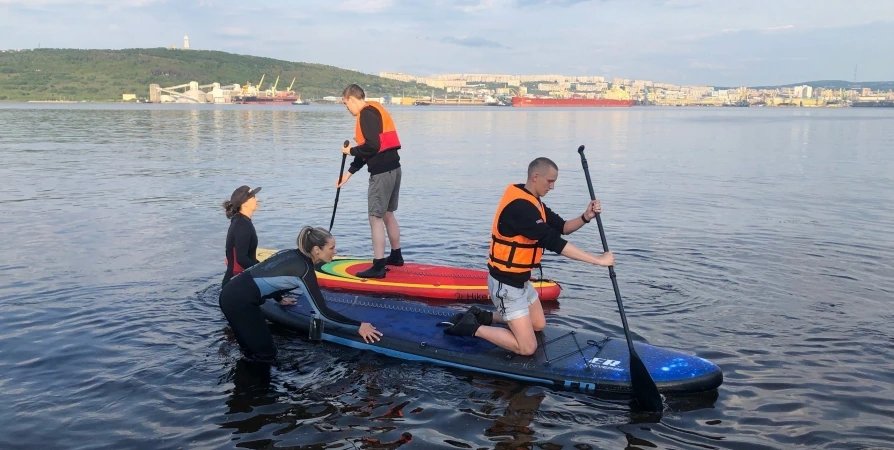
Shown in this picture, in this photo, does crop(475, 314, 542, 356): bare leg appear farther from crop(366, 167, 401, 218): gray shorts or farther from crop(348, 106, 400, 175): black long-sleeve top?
crop(348, 106, 400, 175): black long-sleeve top

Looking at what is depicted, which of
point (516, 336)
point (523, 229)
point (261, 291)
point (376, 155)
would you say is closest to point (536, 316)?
point (516, 336)

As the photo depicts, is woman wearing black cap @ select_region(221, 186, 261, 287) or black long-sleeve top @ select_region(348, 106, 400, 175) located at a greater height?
black long-sleeve top @ select_region(348, 106, 400, 175)

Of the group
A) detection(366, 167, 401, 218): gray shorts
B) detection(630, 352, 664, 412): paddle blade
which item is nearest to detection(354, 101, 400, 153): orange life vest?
detection(366, 167, 401, 218): gray shorts

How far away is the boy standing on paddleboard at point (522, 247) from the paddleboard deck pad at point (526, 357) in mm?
204

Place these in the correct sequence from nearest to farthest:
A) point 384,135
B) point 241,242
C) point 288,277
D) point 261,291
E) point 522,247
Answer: point 522,247, point 288,277, point 261,291, point 241,242, point 384,135

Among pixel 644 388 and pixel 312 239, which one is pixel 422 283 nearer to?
pixel 312 239

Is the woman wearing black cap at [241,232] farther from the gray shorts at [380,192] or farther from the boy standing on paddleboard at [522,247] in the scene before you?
the boy standing on paddleboard at [522,247]

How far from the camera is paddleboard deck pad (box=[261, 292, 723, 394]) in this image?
21.5 ft

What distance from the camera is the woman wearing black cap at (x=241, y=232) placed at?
316 inches

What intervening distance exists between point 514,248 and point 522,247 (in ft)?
0.25

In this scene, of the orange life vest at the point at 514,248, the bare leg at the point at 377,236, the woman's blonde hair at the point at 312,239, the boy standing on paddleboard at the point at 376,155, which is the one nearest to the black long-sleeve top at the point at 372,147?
the boy standing on paddleboard at the point at 376,155

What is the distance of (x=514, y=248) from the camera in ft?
22.2

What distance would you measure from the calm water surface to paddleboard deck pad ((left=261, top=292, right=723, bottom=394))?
0.16m

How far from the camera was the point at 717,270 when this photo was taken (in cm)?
1120
